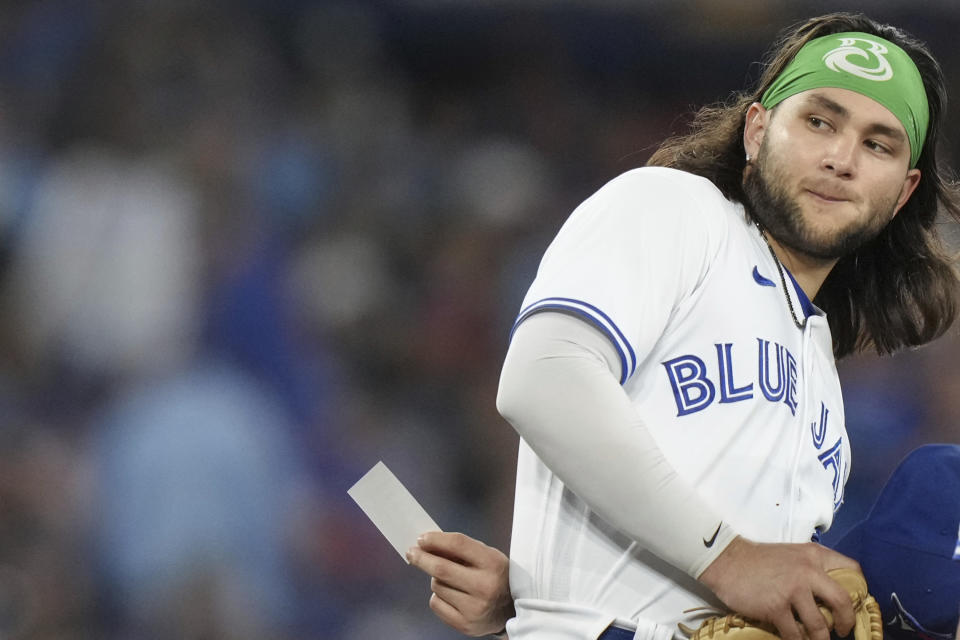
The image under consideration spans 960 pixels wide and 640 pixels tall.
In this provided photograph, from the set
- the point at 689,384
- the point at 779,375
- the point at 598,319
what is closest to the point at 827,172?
the point at 779,375

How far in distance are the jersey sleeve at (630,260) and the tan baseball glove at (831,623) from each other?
0.32 meters

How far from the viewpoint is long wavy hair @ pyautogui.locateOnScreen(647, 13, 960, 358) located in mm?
2086

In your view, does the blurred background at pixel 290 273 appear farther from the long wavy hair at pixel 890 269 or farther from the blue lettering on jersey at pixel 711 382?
the blue lettering on jersey at pixel 711 382

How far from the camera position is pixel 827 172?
1.77 m

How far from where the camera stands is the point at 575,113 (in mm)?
5246

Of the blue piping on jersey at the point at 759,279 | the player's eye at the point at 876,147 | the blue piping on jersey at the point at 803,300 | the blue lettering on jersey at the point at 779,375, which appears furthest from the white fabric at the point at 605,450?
the player's eye at the point at 876,147

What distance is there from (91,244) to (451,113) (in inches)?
69.7

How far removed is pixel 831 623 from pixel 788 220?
2.19ft

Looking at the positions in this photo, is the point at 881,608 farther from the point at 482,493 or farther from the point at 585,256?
the point at 482,493

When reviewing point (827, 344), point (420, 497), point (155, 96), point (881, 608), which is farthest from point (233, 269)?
point (881, 608)

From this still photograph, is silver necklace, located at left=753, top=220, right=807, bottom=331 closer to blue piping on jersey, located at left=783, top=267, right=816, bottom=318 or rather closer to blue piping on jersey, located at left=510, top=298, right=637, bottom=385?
blue piping on jersey, located at left=783, top=267, right=816, bottom=318

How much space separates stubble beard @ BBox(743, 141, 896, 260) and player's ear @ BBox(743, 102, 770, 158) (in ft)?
0.25

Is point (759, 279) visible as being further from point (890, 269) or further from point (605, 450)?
point (890, 269)

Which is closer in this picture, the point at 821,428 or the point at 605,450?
the point at 605,450
